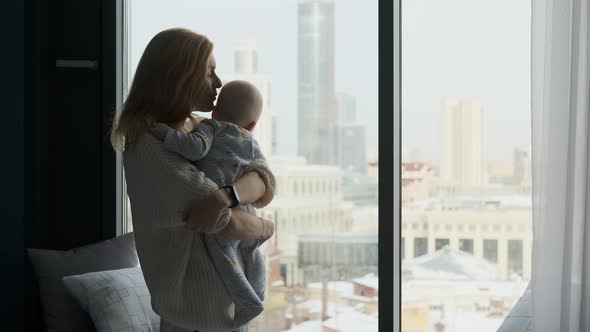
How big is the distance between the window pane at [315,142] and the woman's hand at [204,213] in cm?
134

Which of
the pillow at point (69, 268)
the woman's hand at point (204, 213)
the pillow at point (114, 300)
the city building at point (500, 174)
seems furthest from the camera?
the city building at point (500, 174)

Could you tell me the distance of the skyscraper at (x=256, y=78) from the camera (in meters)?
2.90

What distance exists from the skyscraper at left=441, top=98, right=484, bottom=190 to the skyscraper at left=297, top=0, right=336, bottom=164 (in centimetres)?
47

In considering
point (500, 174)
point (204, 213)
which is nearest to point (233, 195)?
point (204, 213)

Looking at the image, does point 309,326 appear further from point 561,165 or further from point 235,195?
point 235,195

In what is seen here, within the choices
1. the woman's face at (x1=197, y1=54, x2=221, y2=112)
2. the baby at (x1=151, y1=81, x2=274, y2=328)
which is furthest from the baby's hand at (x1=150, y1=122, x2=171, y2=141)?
the woman's face at (x1=197, y1=54, x2=221, y2=112)

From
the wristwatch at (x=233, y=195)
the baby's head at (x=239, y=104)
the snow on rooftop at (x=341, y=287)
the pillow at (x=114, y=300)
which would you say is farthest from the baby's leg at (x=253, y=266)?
the snow on rooftop at (x=341, y=287)

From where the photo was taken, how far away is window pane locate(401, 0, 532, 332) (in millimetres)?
2717

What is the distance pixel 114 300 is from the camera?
2396 millimetres

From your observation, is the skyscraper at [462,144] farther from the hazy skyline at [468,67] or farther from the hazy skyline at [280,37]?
the hazy skyline at [280,37]

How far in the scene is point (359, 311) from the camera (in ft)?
9.36

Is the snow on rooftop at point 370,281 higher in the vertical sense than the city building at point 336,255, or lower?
lower

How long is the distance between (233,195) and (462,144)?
1429 millimetres

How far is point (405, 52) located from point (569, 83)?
662 millimetres
